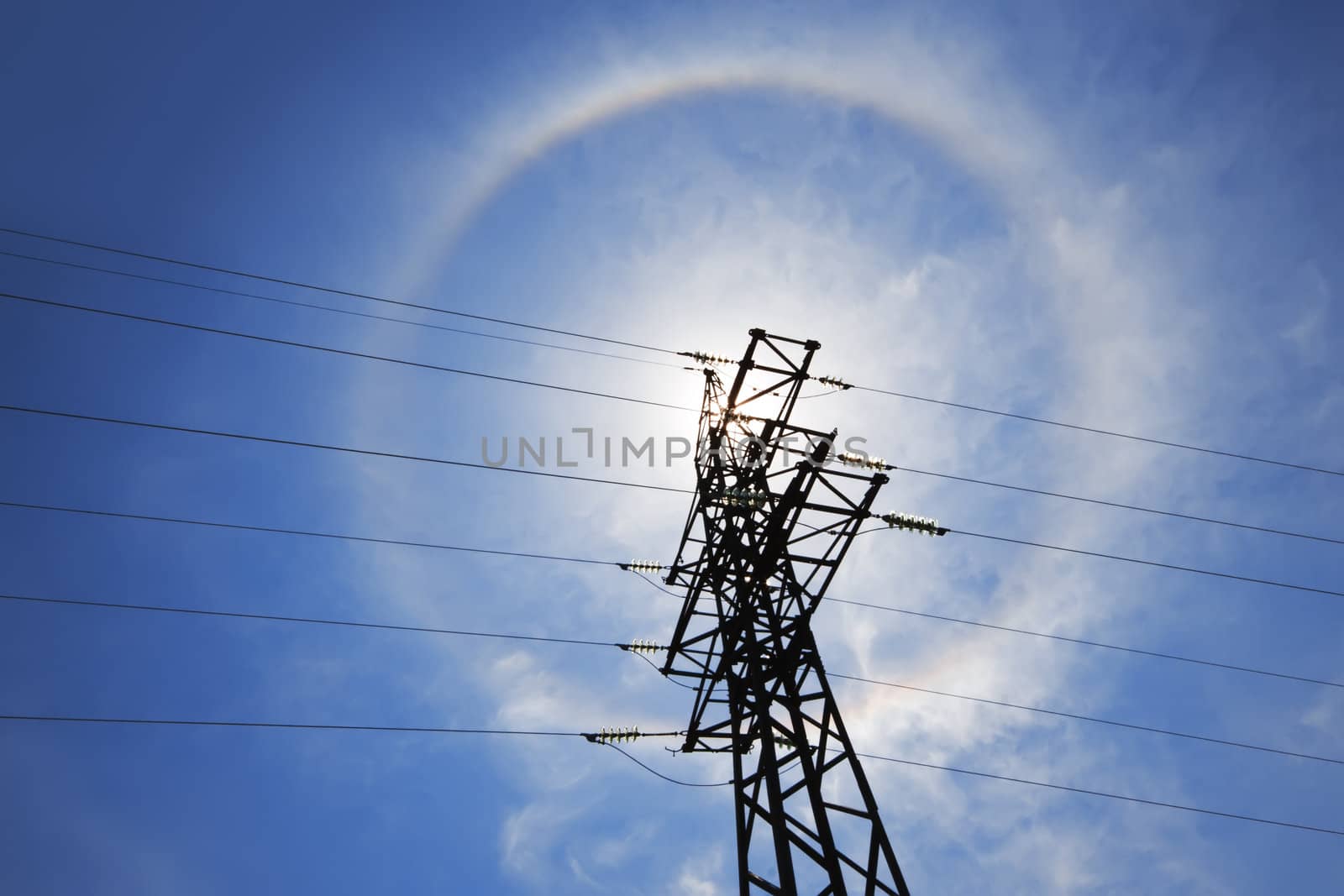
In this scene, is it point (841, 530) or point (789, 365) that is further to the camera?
point (789, 365)

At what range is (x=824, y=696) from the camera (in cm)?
1077

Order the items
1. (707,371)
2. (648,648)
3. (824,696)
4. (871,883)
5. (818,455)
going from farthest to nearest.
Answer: (707,371)
(648,648)
(818,455)
(824,696)
(871,883)

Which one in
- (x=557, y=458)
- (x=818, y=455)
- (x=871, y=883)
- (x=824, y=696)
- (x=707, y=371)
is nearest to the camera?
(x=871, y=883)

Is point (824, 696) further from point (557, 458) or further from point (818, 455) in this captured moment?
point (557, 458)

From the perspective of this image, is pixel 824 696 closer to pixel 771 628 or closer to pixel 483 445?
pixel 771 628

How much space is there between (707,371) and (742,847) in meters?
8.83

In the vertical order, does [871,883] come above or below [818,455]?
below

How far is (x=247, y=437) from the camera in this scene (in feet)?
45.7

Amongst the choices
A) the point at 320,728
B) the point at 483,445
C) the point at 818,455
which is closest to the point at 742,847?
the point at 818,455

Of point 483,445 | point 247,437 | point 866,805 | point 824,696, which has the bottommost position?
point 866,805

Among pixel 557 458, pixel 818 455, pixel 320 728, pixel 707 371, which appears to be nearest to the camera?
pixel 818 455

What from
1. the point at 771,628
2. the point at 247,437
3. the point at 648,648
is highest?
the point at 247,437

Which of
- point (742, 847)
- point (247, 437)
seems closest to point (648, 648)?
point (742, 847)

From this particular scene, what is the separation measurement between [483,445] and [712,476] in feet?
19.4
